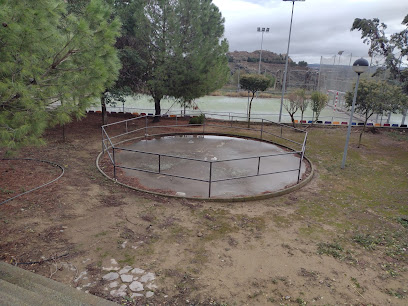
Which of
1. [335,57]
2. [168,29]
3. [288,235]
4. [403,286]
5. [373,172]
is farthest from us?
[335,57]

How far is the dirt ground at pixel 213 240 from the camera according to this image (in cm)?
418

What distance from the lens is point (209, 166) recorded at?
394 inches

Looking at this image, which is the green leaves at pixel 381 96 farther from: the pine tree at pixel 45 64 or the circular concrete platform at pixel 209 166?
the pine tree at pixel 45 64

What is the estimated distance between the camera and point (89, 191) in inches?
288

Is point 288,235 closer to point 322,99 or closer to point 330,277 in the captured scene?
point 330,277

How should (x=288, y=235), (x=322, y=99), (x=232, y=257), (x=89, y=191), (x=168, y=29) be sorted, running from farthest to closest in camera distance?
(x=322, y=99) → (x=168, y=29) → (x=89, y=191) → (x=288, y=235) → (x=232, y=257)

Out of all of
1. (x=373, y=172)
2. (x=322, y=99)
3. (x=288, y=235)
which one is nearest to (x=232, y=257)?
(x=288, y=235)

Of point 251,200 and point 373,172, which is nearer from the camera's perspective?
point 251,200

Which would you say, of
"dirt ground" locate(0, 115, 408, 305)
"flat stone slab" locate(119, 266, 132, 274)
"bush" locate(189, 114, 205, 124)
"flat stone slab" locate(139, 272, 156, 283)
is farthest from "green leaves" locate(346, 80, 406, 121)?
"flat stone slab" locate(119, 266, 132, 274)

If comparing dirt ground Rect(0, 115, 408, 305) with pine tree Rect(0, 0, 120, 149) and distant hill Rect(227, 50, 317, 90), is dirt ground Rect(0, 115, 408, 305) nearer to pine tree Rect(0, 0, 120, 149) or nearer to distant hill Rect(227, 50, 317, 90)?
pine tree Rect(0, 0, 120, 149)

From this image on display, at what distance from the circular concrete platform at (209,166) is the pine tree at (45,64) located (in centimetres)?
246

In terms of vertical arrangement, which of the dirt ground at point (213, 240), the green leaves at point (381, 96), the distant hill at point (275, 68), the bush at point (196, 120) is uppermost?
the distant hill at point (275, 68)

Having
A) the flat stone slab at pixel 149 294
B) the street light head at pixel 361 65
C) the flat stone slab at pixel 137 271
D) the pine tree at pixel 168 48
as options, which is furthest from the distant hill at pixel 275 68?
the flat stone slab at pixel 149 294

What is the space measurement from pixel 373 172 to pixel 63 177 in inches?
398
